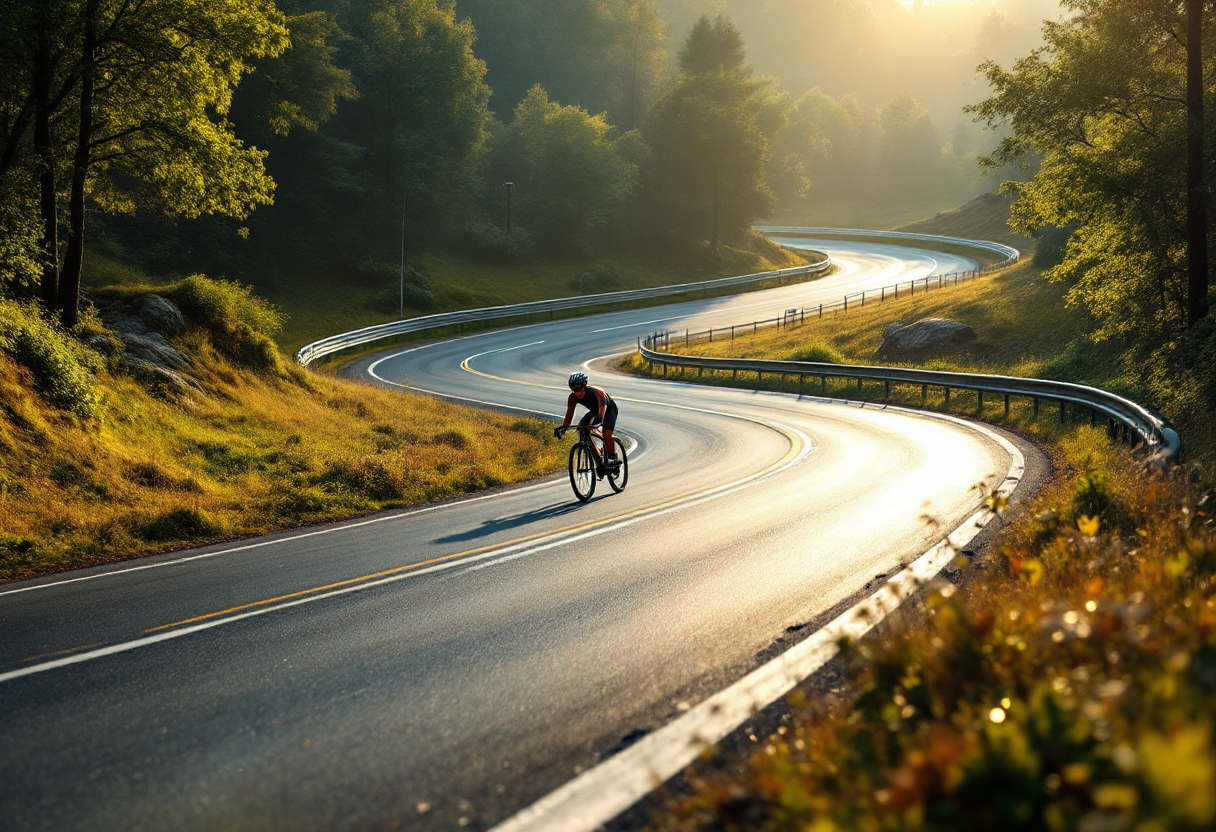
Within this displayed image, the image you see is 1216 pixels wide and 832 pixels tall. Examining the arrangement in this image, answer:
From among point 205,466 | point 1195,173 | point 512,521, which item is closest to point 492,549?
point 512,521

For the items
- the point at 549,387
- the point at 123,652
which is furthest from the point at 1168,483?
the point at 549,387

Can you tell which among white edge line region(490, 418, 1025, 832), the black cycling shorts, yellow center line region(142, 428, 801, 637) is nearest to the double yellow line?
yellow center line region(142, 428, 801, 637)

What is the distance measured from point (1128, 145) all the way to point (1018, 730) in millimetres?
20916

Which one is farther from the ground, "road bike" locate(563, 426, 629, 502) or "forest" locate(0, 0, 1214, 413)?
"forest" locate(0, 0, 1214, 413)

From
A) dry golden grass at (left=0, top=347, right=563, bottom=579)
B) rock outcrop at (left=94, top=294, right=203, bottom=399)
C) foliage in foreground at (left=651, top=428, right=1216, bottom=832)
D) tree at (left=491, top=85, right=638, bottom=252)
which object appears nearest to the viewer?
foliage in foreground at (left=651, top=428, right=1216, bottom=832)

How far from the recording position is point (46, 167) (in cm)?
1655

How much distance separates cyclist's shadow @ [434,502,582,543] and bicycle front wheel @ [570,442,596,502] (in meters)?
0.30

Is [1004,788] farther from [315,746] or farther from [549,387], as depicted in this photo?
[549,387]

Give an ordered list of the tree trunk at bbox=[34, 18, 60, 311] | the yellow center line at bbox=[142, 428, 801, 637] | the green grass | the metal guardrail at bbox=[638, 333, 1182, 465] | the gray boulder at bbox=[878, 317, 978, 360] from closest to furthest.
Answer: the yellow center line at bbox=[142, 428, 801, 637] → the metal guardrail at bbox=[638, 333, 1182, 465] → the tree trunk at bbox=[34, 18, 60, 311] → the green grass → the gray boulder at bbox=[878, 317, 978, 360]

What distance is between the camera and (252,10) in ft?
58.2

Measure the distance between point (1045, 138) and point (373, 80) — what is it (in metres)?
49.5

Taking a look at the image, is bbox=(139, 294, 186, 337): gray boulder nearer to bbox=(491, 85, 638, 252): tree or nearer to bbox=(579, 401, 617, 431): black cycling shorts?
bbox=(579, 401, 617, 431): black cycling shorts

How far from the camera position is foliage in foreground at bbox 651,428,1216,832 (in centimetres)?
237

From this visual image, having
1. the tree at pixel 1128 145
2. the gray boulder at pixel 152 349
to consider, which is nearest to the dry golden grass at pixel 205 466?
the gray boulder at pixel 152 349
